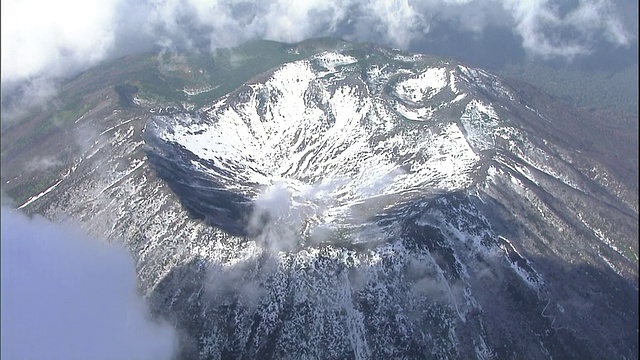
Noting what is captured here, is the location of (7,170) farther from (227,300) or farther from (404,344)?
(404,344)

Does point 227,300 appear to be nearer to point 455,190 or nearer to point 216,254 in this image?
point 216,254

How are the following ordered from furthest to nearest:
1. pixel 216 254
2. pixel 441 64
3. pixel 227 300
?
pixel 441 64 → pixel 216 254 → pixel 227 300

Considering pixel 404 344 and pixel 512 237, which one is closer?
pixel 404 344

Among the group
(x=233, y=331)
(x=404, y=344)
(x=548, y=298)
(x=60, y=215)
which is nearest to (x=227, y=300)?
(x=233, y=331)

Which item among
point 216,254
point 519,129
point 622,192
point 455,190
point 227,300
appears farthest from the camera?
point 519,129

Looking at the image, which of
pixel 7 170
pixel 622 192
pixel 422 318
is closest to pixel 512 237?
pixel 422 318

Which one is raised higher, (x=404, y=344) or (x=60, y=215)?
(x=60, y=215)
